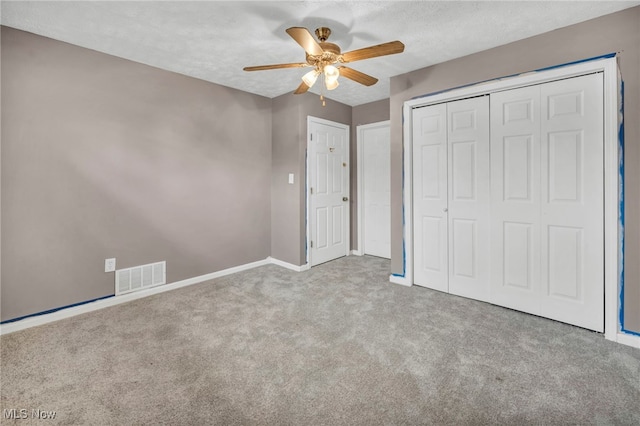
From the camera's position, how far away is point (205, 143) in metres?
3.65

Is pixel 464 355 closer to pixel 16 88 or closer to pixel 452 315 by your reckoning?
pixel 452 315

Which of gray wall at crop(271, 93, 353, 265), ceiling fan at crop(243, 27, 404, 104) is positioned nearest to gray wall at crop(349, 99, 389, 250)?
gray wall at crop(271, 93, 353, 265)

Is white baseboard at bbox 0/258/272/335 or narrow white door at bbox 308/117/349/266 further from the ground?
narrow white door at bbox 308/117/349/266

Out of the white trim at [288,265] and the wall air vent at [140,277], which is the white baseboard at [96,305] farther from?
the white trim at [288,265]

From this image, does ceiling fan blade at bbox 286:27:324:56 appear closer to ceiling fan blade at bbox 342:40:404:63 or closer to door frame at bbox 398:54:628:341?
ceiling fan blade at bbox 342:40:404:63

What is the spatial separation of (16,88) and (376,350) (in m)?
3.50

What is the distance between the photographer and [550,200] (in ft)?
8.32

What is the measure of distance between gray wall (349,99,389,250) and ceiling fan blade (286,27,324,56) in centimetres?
258

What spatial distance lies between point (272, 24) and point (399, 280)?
2846 mm

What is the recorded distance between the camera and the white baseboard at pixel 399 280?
11.2ft

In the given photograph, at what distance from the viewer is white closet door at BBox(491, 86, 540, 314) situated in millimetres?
2607

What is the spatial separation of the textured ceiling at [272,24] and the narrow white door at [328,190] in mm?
1464

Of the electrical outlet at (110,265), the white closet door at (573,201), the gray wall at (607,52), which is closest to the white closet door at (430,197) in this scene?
the gray wall at (607,52)

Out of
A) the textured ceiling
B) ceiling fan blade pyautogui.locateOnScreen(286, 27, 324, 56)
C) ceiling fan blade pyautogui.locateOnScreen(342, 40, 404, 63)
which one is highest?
the textured ceiling
